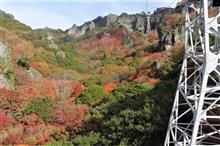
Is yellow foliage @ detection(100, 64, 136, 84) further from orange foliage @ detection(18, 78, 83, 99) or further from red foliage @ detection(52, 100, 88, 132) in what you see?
red foliage @ detection(52, 100, 88, 132)

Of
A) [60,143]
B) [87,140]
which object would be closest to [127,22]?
[60,143]

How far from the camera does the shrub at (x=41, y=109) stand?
3791 centimetres

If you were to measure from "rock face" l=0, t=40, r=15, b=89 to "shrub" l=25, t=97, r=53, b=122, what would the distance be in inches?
382

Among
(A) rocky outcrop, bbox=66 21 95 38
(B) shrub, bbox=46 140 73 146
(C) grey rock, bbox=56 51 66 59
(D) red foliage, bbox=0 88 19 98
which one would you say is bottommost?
(B) shrub, bbox=46 140 73 146

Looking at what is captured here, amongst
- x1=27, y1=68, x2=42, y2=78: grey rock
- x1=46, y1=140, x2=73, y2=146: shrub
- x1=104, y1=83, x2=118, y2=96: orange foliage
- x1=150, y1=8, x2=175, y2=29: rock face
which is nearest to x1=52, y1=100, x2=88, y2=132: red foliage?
x1=46, y1=140, x2=73, y2=146: shrub

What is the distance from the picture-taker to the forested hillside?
26.5 meters

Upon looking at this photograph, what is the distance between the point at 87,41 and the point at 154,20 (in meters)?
17.8

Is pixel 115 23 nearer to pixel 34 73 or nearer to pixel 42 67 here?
pixel 42 67

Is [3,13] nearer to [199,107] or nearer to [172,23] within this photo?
[172,23]

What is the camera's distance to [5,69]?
5122 centimetres

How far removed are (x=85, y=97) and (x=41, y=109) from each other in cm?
685

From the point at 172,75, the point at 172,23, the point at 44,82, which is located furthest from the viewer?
the point at 172,23

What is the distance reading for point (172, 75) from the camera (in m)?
38.9

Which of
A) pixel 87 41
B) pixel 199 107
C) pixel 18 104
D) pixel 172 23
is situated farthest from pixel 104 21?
pixel 199 107
